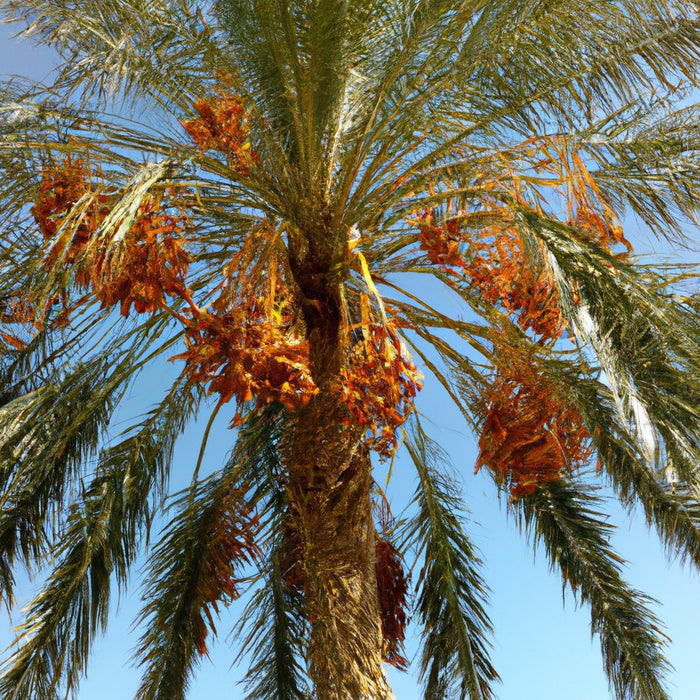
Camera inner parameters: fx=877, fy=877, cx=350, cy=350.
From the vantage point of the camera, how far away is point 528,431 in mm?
6254

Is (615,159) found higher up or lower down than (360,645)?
higher up

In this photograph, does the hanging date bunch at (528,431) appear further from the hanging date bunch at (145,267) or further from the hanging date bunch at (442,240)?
the hanging date bunch at (145,267)

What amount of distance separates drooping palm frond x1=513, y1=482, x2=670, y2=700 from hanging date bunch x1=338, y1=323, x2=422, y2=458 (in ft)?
7.79

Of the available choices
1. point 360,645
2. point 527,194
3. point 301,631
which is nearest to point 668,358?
point 527,194

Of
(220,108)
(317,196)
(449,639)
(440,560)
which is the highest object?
(220,108)

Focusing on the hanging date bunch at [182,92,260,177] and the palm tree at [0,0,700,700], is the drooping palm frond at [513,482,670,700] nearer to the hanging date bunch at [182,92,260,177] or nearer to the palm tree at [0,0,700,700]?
→ the palm tree at [0,0,700,700]

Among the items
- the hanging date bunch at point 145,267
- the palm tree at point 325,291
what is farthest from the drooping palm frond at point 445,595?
the hanging date bunch at point 145,267

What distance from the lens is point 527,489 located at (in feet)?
21.5

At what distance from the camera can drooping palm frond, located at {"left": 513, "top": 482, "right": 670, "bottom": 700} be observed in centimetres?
667

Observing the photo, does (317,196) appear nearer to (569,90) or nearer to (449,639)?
(569,90)

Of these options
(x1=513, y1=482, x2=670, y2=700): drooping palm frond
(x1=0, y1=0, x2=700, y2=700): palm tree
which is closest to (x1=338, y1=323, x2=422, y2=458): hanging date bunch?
(x1=0, y1=0, x2=700, y2=700): palm tree

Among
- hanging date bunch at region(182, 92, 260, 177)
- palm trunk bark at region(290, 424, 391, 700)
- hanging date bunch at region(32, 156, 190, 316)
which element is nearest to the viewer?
hanging date bunch at region(32, 156, 190, 316)

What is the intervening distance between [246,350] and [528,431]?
224cm

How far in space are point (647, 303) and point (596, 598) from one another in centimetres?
336
